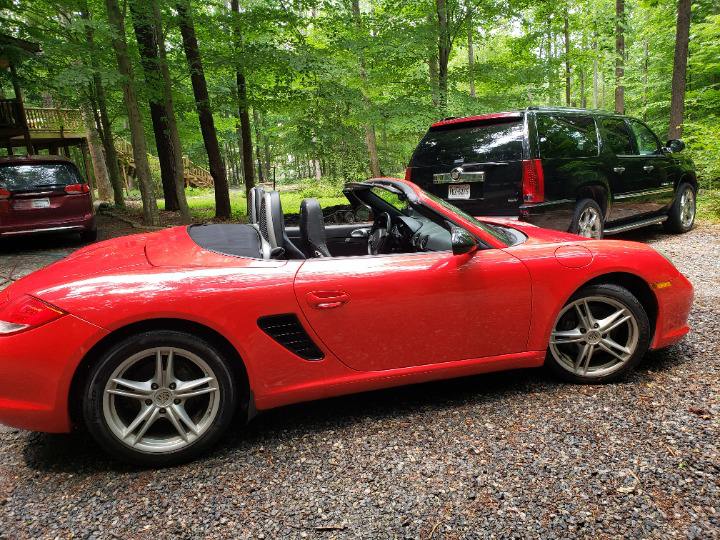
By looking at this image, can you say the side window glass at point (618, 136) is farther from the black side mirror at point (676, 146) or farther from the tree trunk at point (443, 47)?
the tree trunk at point (443, 47)

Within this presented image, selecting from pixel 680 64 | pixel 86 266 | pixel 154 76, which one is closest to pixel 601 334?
pixel 86 266

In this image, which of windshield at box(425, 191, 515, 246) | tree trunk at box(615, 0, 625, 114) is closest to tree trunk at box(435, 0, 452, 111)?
tree trunk at box(615, 0, 625, 114)

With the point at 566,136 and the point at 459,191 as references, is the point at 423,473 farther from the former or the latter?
the point at 566,136

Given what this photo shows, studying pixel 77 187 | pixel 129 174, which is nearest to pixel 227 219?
pixel 77 187

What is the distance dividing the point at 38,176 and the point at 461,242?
8.15 meters

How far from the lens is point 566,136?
5.31m

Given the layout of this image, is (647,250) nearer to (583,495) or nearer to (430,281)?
(430,281)

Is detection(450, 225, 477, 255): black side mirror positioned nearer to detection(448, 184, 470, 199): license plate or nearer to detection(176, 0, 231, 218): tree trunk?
detection(448, 184, 470, 199): license plate

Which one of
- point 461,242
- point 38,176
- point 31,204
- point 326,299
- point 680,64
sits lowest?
point 326,299

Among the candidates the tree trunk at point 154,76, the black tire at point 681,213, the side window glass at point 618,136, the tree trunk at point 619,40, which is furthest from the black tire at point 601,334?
the tree trunk at point 619,40

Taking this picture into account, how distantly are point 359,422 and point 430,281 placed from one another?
0.89 meters

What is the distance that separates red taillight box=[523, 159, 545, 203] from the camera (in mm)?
4801

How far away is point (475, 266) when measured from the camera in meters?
2.49

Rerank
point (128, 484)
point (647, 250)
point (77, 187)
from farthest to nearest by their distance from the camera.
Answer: point (77, 187) < point (647, 250) < point (128, 484)
